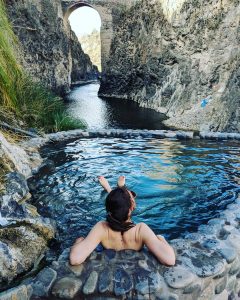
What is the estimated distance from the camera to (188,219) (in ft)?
13.0

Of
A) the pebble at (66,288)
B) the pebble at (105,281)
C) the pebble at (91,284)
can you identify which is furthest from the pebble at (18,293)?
the pebble at (105,281)

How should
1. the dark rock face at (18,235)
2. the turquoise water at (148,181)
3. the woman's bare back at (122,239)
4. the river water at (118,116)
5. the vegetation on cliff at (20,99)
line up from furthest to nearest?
the river water at (118,116)
the vegetation on cliff at (20,99)
the turquoise water at (148,181)
the dark rock face at (18,235)
the woman's bare back at (122,239)

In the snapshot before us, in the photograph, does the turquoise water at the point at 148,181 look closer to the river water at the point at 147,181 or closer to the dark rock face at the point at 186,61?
the river water at the point at 147,181

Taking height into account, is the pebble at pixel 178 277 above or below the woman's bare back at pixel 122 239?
below

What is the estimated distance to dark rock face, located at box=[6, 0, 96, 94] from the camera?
20.4 meters

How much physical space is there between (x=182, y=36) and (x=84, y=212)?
16760 mm

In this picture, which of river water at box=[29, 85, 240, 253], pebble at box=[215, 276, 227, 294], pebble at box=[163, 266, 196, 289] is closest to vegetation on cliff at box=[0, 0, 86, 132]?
river water at box=[29, 85, 240, 253]

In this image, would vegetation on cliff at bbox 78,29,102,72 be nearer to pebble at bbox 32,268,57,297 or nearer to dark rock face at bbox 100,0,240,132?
dark rock face at bbox 100,0,240,132

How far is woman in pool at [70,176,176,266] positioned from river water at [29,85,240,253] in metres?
0.79

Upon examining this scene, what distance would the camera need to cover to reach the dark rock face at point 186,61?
13.4 meters

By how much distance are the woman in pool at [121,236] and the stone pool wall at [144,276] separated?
74mm

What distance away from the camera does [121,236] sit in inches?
108

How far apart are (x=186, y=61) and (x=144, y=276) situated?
54.9 feet

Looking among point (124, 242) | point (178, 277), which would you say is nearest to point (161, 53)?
point (124, 242)
